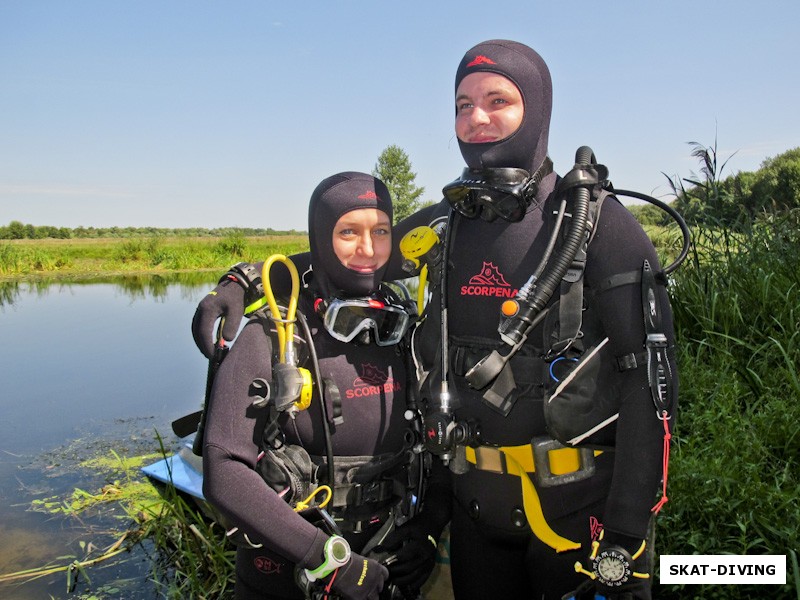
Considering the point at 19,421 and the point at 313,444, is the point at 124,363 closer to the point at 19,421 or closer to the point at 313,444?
the point at 19,421

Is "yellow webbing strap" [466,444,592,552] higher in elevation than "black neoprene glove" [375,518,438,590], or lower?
higher

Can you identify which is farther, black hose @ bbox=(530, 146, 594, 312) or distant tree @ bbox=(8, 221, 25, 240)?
distant tree @ bbox=(8, 221, 25, 240)

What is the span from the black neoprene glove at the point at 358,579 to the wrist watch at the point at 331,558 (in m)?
0.03

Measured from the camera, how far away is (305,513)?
2014 mm

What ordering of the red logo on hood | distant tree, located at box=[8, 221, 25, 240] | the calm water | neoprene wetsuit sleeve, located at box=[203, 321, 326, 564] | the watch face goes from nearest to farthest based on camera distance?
the watch face, neoprene wetsuit sleeve, located at box=[203, 321, 326, 564], the red logo on hood, the calm water, distant tree, located at box=[8, 221, 25, 240]

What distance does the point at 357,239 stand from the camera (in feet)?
7.36

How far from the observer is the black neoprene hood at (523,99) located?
211 cm

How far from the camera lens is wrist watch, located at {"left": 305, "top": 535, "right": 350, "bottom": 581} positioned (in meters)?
1.90

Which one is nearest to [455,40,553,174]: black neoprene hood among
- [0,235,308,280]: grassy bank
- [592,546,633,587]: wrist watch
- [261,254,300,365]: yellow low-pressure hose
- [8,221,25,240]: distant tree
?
[261,254,300,365]: yellow low-pressure hose

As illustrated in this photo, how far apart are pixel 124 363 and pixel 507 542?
10.3 metres

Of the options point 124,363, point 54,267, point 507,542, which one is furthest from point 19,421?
point 54,267

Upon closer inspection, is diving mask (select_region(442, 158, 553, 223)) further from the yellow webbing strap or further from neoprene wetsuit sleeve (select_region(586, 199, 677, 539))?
the yellow webbing strap

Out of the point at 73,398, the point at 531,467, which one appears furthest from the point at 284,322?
the point at 73,398

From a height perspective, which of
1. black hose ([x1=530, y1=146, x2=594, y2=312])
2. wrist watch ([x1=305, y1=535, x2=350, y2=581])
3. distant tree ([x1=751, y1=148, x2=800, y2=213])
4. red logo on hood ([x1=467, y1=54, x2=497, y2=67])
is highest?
distant tree ([x1=751, y1=148, x2=800, y2=213])
